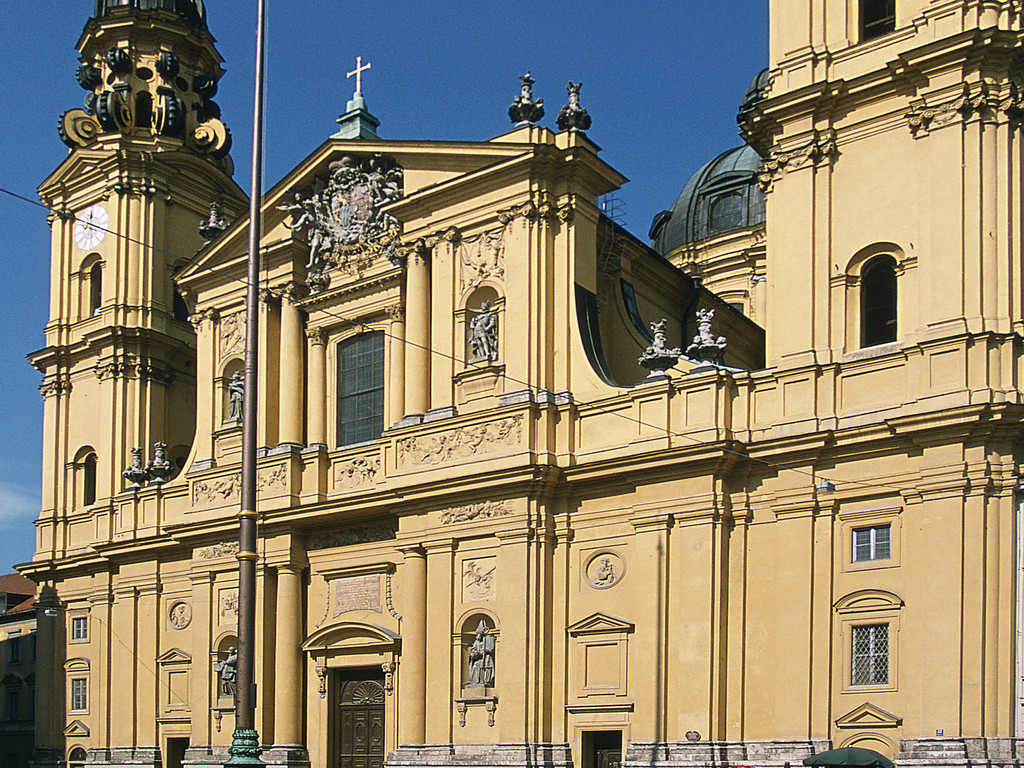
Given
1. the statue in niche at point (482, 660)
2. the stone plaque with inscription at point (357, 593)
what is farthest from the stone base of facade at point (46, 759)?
the statue in niche at point (482, 660)

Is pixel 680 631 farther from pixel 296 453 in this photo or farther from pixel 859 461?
pixel 296 453

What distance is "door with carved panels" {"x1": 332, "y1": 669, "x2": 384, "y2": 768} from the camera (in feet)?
96.6

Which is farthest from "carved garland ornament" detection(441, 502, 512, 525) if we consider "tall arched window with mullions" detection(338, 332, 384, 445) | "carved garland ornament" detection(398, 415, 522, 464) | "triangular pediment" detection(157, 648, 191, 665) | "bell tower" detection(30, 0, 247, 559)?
"bell tower" detection(30, 0, 247, 559)

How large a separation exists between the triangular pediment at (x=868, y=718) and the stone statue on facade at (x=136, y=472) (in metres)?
19.8

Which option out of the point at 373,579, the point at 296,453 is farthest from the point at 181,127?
the point at 373,579

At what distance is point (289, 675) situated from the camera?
3044 centimetres

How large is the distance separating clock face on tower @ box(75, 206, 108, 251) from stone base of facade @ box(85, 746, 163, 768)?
13.9 metres

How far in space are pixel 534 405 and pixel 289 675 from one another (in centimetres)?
857

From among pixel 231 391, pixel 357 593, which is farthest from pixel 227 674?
pixel 231 391

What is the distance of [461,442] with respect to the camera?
27891 mm

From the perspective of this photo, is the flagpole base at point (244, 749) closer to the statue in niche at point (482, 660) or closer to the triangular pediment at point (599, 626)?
the triangular pediment at point (599, 626)

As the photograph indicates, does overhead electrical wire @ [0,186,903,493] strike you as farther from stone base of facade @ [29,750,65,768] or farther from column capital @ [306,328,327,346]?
stone base of facade @ [29,750,65,768]

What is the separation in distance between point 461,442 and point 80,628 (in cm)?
1507

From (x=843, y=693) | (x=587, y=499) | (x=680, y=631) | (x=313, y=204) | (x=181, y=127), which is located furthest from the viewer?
(x=181, y=127)
